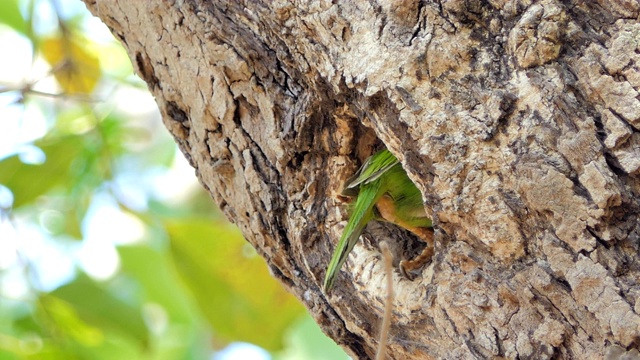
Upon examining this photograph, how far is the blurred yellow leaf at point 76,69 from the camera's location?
322 centimetres

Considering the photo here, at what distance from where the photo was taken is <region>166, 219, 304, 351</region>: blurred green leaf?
285 centimetres

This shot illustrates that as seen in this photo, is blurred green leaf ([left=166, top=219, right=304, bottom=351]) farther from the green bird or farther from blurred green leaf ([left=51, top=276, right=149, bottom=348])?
the green bird

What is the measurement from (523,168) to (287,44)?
2.06 feet

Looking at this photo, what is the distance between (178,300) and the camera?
4195 millimetres

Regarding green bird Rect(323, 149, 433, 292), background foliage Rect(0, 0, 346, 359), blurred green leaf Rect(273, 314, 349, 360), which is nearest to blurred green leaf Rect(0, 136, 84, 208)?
background foliage Rect(0, 0, 346, 359)

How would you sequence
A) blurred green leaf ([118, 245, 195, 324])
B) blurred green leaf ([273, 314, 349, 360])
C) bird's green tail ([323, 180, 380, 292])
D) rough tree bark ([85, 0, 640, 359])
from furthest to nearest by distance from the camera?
blurred green leaf ([273, 314, 349, 360]) < blurred green leaf ([118, 245, 195, 324]) < bird's green tail ([323, 180, 380, 292]) < rough tree bark ([85, 0, 640, 359])

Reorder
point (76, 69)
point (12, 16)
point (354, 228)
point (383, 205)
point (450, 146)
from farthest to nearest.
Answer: point (76, 69), point (12, 16), point (383, 205), point (354, 228), point (450, 146)

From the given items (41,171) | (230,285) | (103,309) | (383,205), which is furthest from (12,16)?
(383,205)

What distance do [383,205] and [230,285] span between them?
135 centimetres

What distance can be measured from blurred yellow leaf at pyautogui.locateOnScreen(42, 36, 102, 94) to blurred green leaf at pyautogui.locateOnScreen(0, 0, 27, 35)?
18cm

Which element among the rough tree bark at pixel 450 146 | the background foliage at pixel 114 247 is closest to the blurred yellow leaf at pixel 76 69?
the background foliage at pixel 114 247

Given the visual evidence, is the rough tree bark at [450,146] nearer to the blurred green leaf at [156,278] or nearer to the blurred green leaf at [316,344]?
the blurred green leaf at [156,278]

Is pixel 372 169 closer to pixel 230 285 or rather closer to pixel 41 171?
pixel 230 285

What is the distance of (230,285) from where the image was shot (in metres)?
2.94
